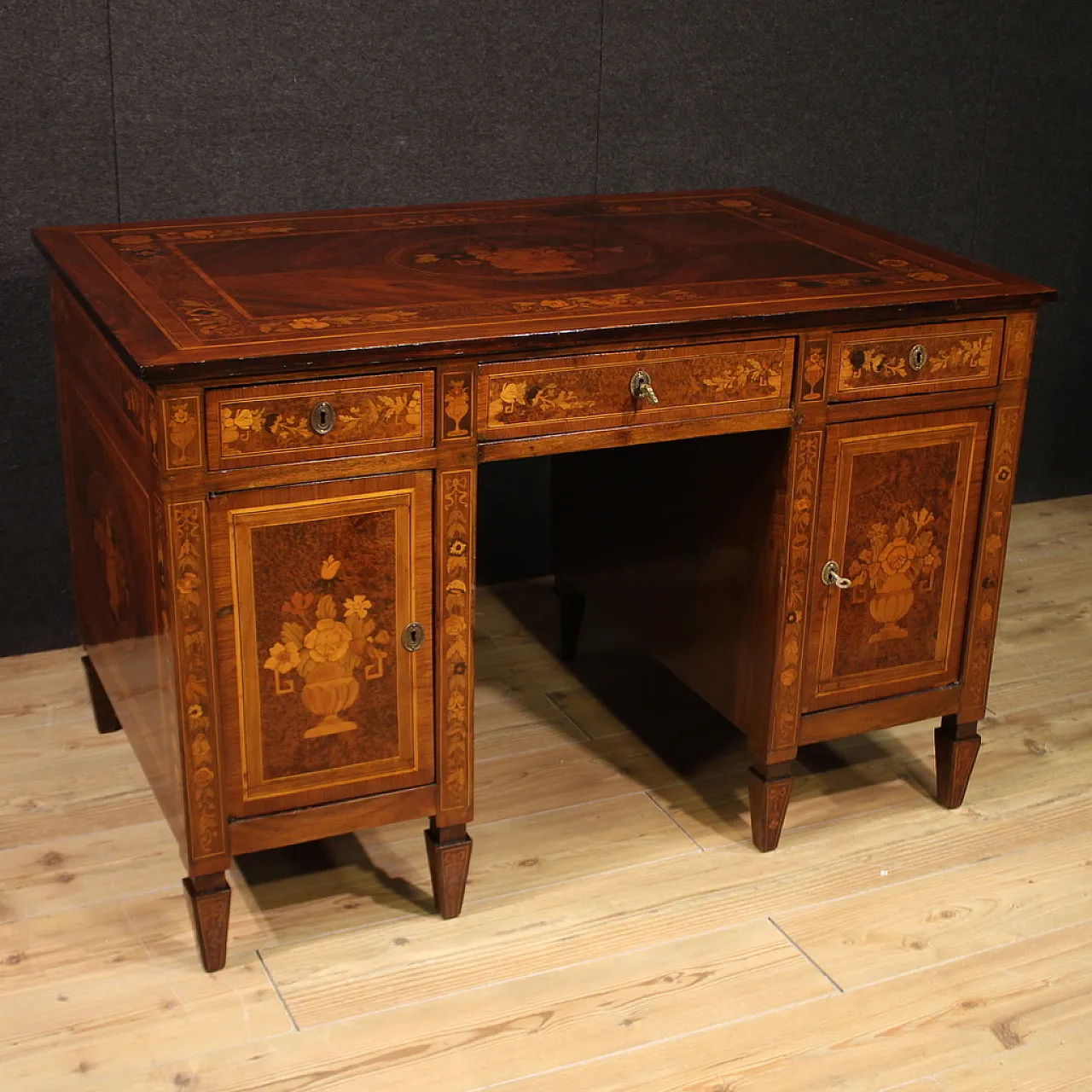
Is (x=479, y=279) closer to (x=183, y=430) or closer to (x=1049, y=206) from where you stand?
(x=183, y=430)

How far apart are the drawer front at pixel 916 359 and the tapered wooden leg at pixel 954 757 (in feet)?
1.78

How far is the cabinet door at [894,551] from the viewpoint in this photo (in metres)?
2.07

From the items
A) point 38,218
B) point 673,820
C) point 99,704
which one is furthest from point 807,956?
point 38,218

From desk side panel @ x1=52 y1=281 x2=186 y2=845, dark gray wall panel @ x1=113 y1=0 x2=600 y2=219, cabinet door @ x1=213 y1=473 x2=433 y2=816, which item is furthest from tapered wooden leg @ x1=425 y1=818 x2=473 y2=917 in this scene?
dark gray wall panel @ x1=113 y1=0 x2=600 y2=219

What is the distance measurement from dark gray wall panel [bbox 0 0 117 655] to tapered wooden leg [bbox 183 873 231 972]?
0.97m

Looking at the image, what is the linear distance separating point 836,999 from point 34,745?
1.32 meters

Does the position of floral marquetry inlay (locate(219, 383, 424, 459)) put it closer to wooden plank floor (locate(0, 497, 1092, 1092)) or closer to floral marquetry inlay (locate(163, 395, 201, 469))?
floral marquetry inlay (locate(163, 395, 201, 469))

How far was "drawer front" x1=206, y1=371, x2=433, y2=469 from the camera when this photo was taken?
1.71 meters

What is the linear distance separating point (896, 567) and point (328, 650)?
Result: 81 centimetres

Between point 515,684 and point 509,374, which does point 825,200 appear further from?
point 509,374

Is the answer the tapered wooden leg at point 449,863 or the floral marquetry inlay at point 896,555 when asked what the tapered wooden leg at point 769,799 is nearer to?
the floral marquetry inlay at point 896,555

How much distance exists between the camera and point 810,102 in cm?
303

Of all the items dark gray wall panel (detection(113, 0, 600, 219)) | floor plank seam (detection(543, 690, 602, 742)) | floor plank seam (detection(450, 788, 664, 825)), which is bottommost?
floor plank seam (detection(450, 788, 664, 825))

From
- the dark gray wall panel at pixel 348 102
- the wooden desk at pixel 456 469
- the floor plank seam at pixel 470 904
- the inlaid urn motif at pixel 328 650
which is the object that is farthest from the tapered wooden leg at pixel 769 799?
the dark gray wall panel at pixel 348 102
